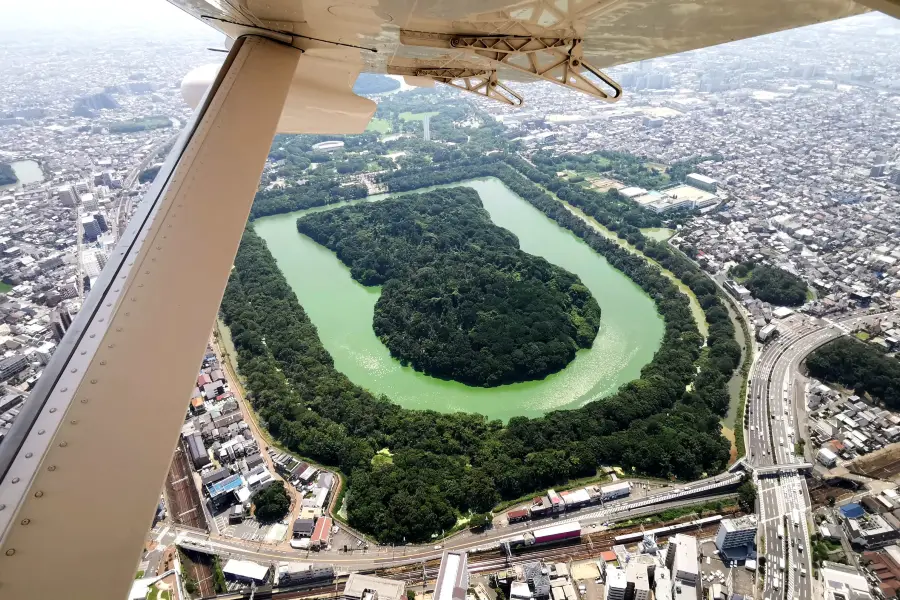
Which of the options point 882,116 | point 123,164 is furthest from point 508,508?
point 882,116

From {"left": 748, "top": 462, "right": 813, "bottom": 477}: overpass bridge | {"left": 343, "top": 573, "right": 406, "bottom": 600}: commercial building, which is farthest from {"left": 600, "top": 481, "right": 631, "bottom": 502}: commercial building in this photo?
{"left": 343, "top": 573, "right": 406, "bottom": 600}: commercial building

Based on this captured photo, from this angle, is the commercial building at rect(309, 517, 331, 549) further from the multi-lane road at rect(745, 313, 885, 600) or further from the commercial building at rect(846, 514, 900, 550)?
the commercial building at rect(846, 514, 900, 550)

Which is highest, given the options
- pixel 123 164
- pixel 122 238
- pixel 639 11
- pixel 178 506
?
pixel 639 11

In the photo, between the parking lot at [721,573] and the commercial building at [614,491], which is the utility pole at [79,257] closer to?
the commercial building at [614,491]

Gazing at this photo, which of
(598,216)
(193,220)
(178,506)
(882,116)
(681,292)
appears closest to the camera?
(193,220)

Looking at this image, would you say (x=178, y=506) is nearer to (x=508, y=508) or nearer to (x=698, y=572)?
(x=508, y=508)

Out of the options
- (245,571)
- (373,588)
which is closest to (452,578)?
(373,588)

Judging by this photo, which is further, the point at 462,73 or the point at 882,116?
the point at 882,116

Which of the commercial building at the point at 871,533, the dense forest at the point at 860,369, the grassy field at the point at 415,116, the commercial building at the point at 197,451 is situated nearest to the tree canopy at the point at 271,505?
the commercial building at the point at 197,451
